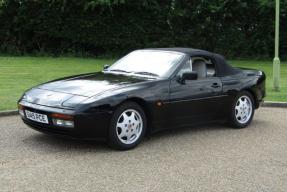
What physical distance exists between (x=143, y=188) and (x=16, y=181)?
4.51 feet

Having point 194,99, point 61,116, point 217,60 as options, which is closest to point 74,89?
point 61,116

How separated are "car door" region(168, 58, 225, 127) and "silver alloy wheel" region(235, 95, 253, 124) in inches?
21.7

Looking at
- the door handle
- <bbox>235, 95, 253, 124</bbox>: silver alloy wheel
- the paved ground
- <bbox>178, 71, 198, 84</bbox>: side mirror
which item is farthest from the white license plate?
<bbox>235, 95, 253, 124</bbox>: silver alloy wheel

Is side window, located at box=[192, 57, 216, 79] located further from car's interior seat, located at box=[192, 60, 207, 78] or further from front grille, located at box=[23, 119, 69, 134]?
front grille, located at box=[23, 119, 69, 134]

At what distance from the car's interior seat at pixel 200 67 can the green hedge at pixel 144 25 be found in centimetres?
1501

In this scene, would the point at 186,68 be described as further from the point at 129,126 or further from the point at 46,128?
the point at 46,128

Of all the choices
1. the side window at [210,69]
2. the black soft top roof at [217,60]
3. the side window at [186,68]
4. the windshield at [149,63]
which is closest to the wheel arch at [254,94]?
the black soft top roof at [217,60]

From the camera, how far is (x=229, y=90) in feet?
29.0

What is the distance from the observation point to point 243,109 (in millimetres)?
9188

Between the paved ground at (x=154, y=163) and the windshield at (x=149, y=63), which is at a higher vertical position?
the windshield at (x=149, y=63)

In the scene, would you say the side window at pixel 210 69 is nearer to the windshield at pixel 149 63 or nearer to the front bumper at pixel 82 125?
the windshield at pixel 149 63

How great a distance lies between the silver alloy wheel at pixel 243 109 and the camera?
29.8ft

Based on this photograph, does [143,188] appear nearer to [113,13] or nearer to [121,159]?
[121,159]

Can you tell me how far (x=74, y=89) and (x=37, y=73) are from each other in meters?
9.26
